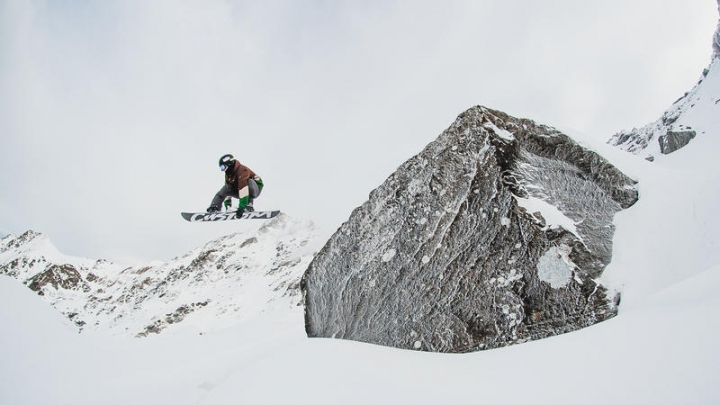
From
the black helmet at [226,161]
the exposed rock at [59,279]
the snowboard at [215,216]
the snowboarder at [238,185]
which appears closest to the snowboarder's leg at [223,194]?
the snowboarder at [238,185]

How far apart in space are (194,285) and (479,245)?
141639mm

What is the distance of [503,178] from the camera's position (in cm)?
532

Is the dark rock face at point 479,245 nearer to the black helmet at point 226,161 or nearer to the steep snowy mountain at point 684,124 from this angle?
the black helmet at point 226,161

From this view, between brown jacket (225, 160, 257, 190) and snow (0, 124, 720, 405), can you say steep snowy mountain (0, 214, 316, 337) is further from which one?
snow (0, 124, 720, 405)

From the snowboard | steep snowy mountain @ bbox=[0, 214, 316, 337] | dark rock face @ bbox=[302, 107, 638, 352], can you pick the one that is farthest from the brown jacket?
steep snowy mountain @ bbox=[0, 214, 316, 337]

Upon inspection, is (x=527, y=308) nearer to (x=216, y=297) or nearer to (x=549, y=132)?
(x=549, y=132)

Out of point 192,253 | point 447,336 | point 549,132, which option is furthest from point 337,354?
point 192,253

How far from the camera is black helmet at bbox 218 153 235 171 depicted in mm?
10992

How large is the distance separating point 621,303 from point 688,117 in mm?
71163

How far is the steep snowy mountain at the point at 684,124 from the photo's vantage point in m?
40.0

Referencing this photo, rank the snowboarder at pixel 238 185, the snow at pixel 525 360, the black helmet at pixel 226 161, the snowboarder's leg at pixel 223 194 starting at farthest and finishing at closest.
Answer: the snowboarder's leg at pixel 223 194, the snowboarder at pixel 238 185, the black helmet at pixel 226 161, the snow at pixel 525 360

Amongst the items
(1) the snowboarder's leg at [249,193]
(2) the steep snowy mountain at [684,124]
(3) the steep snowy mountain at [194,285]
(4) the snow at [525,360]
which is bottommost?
(4) the snow at [525,360]

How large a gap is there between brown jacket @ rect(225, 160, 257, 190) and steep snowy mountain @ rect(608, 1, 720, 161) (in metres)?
44.0

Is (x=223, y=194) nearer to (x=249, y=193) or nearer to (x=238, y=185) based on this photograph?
(x=238, y=185)
